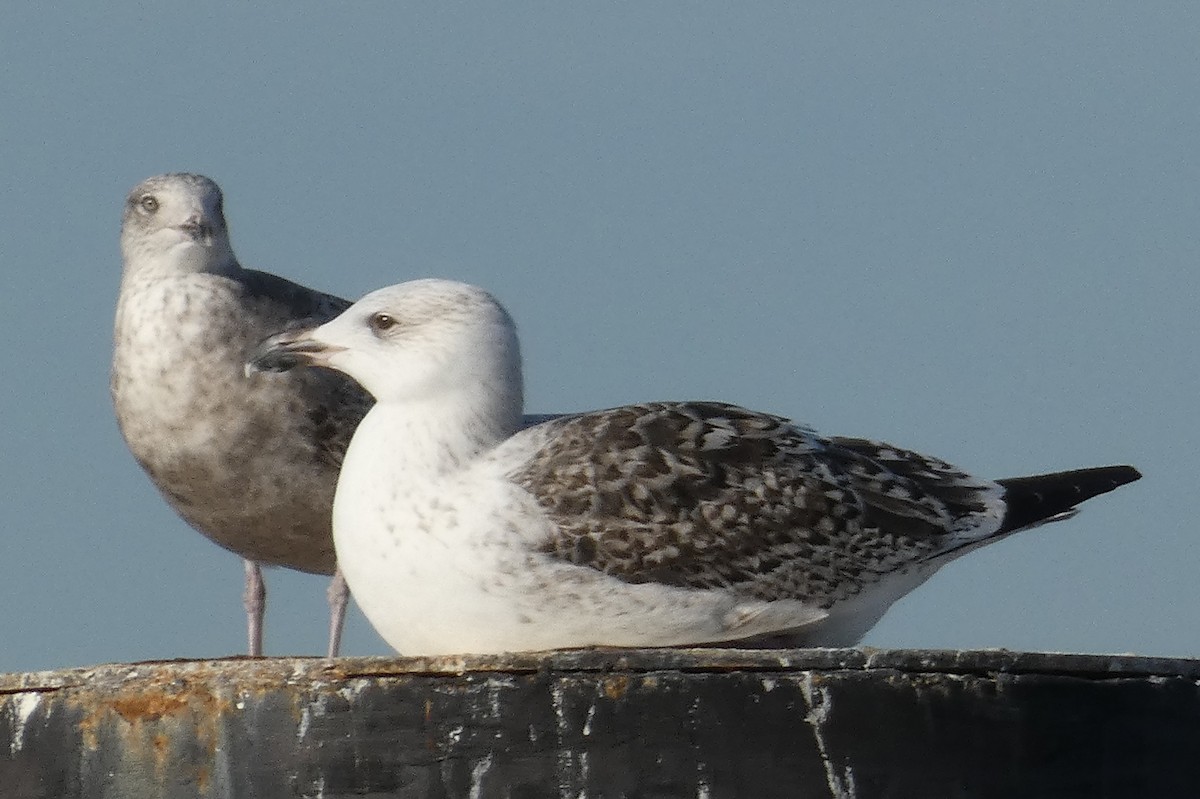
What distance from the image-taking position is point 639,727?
5523mm

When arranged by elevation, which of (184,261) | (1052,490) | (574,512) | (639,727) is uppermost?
(184,261)

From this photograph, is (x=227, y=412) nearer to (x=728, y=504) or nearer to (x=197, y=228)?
(x=197, y=228)

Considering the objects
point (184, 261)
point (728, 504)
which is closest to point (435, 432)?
point (728, 504)

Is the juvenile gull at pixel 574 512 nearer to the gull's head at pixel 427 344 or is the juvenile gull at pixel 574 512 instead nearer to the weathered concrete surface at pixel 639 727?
the gull's head at pixel 427 344

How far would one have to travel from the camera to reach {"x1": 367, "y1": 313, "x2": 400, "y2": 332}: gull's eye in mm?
7137

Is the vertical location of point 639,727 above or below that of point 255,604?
below

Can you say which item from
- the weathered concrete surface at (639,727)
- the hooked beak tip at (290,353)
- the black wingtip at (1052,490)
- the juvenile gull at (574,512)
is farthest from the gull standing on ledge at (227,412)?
the weathered concrete surface at (639,727)

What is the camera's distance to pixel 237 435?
919cm

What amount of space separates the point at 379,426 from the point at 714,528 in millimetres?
1226

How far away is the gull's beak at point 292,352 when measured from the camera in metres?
7.30

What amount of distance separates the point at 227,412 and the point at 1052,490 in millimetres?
3709

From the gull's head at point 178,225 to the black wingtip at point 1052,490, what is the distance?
4043mm

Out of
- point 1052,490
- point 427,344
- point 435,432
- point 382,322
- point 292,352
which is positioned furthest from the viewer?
point 1052,490

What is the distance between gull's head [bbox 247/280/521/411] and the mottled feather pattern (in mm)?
335
